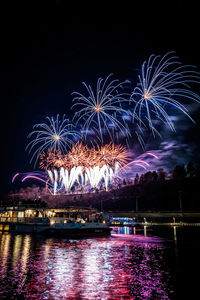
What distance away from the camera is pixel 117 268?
22031mm

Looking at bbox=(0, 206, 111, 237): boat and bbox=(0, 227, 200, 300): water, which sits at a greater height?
bbox=(0, 206, 111, 237): boat

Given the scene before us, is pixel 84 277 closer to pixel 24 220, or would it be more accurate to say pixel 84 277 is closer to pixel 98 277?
pixel 98 277

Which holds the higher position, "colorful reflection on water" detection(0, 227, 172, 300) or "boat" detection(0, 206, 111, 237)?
"boat" detection(0, 206, 111, 237)

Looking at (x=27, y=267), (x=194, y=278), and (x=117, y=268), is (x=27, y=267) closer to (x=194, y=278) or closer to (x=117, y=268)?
(x=117, y=268)

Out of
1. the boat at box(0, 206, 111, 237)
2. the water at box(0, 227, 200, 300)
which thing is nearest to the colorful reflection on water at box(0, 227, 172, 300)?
the water at box(0, 227, 200, 300)

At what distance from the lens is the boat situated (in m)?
→ 56.8

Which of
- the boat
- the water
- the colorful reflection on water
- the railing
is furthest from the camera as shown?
the railing

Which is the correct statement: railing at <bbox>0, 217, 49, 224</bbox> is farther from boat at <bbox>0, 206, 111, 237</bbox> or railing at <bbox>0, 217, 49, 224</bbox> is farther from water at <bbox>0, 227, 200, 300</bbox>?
water at <bbox>0, 227, 200, 300</bbox>

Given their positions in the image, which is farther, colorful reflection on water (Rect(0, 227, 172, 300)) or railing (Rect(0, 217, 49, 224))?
railing (Rect(0, 217, 49, 224))

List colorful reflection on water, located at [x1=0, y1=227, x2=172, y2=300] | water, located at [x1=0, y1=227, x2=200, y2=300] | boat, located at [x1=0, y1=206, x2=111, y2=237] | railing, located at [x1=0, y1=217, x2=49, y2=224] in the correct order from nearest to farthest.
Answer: colorful reflection on water, located at [x1=0, y1=227, x2=172, y2=300] → water, located at [x1=0, y1=227, x2=200, y2=300] → boat, located at [x1=0, y1=206, x2=111, y2=237] → railing, located at [x1=0, y1=217, x2=49, y2=224]

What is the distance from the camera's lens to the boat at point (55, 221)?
2235 inches

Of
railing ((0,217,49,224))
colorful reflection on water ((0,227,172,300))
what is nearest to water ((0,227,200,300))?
colorful reflection on water ((0,227,172,300))

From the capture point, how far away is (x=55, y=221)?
6462 cm

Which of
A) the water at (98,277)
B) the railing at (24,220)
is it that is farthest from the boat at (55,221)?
the water at (98,277)
